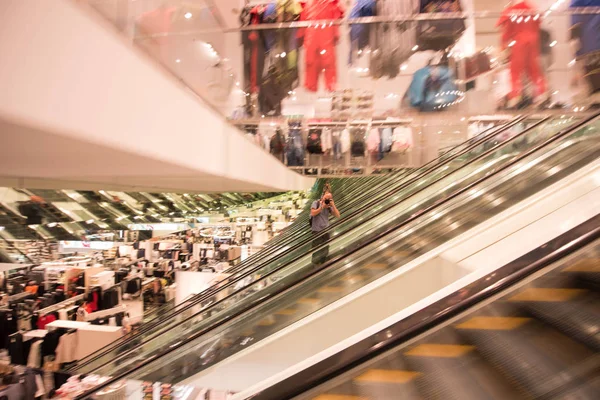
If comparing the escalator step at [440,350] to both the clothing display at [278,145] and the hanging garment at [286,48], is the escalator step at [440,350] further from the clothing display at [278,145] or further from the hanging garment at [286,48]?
the clothing display at [278,145]

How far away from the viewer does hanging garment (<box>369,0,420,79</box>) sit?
392 centimetres

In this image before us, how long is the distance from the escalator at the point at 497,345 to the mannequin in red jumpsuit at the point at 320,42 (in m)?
3.29

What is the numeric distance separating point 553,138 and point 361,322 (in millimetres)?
2552

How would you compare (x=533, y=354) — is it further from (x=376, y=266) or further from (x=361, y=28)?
(x=361, y=28)

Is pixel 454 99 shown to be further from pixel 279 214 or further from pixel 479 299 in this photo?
pixel 279 214


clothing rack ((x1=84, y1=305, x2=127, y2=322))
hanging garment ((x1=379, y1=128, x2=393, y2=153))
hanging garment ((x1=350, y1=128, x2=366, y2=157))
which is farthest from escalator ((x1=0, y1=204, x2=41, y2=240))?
hanging garment ((x1=379, y1=128, x2=393, y2=153))

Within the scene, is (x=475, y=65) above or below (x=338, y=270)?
above

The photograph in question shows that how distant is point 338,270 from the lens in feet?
10.9

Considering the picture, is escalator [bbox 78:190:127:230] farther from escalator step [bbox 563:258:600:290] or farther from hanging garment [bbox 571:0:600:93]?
escalator step [bbox 563:258:600:290]

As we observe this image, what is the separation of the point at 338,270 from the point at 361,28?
2442mm

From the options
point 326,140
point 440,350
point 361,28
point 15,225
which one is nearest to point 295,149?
point 326,140

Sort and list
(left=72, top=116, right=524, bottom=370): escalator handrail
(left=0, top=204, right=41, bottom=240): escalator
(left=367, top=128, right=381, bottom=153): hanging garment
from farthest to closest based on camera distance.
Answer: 1. (left=0, top=204, right=41, bottom=240): escalator
2. (left=367, top=128, right=381, bottom=153): hanging garment
3. (left=72, top=116, right=524, bottom=370): escalator handrail

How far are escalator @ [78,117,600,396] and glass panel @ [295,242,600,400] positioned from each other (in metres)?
1.65

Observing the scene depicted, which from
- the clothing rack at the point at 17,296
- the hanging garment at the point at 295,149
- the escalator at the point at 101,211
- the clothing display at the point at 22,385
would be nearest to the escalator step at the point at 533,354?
the clothing display at the point at 22,385
